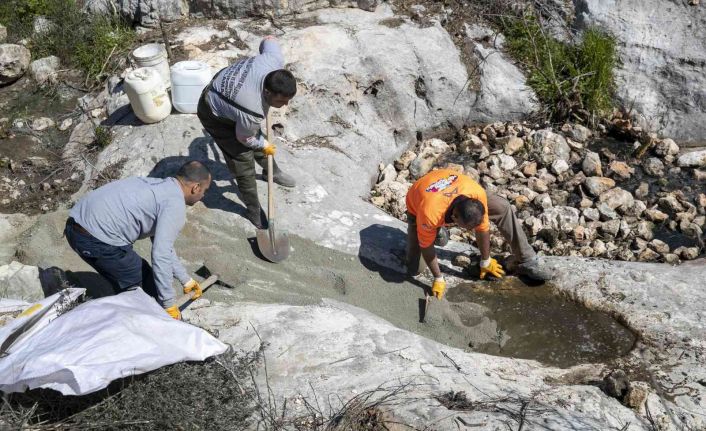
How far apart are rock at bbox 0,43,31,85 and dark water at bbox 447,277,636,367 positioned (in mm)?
5274

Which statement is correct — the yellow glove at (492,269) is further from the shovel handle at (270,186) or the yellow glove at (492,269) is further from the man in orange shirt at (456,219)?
the shovel handle at (270,186)

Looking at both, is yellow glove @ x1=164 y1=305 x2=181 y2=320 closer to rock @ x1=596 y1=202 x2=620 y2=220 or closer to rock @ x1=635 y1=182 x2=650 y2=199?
rock @ x1=596 y1=202 x2=620 y2=220

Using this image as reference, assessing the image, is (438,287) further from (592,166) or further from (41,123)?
(41,123)

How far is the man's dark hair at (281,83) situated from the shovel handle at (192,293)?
1.39 metres

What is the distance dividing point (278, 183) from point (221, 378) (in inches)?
95.1

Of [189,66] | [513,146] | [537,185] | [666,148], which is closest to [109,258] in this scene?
[189,66]

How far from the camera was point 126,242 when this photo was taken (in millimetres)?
3947

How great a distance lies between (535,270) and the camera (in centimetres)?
499

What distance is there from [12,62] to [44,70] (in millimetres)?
325

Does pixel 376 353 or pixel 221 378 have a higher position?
pixel 221 378

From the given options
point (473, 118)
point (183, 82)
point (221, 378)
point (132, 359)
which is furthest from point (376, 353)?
point (473, 118)

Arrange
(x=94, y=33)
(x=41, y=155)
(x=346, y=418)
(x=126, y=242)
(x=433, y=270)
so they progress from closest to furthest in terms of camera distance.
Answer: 1. (x=346, y=418)
2. (x=126, y=242)
3. (x=433, y=270)
4. (x=41, y=155)
5. (x=94, y=33)

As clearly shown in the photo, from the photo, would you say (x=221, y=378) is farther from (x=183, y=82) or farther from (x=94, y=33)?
(x=94, y=33)

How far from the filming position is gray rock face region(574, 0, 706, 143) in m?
7.08
